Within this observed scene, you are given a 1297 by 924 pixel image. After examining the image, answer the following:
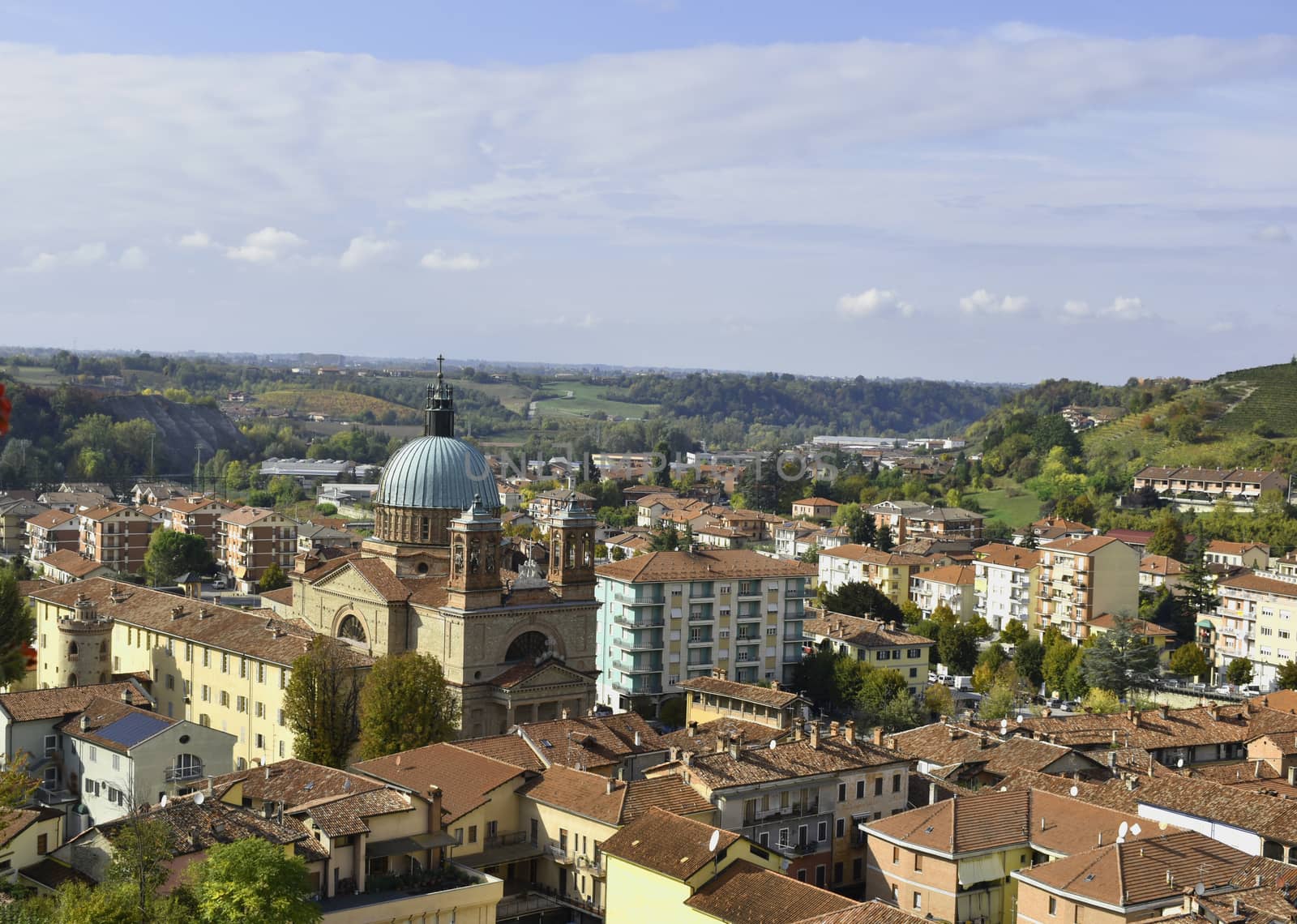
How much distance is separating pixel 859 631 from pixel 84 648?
29.8m

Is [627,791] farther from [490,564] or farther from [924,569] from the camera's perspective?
[924,569]

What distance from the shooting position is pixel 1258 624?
69.2 meters

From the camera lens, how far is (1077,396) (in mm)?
195125

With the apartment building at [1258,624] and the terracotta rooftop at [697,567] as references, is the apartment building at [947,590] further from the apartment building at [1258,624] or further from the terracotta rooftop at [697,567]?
the terracotta rooftop at [697,567]

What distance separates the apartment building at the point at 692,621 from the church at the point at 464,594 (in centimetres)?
1145

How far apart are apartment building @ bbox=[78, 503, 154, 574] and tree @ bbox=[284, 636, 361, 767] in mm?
52342

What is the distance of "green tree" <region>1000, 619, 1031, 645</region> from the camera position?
232 ft

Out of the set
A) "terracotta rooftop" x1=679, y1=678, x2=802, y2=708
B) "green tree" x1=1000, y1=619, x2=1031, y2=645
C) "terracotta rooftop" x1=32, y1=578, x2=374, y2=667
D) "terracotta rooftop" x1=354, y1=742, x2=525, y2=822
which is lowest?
"green tree" x1=1000, y1=619, x2=1031, y2=645

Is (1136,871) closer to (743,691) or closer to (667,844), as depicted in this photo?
(667,844)

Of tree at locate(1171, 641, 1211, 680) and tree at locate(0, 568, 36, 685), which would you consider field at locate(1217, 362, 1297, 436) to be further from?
tree at locate(0, 568, 36, 685)

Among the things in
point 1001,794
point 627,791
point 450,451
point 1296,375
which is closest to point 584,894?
point 627,791

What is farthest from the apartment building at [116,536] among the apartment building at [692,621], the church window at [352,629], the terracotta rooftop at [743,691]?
the terracotta rooftop at [743,691]

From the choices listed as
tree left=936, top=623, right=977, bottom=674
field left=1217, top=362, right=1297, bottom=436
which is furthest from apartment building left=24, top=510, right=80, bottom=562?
field left=1217, top=362, right=1297, bottom=436

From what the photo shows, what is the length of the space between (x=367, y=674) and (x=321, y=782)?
10295 millimetres
